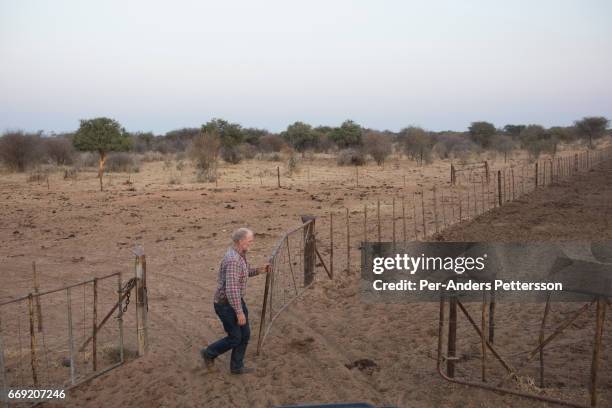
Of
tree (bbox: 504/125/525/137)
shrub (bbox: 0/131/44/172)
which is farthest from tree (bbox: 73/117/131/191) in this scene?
tree (bbox: 504/125/525/137)

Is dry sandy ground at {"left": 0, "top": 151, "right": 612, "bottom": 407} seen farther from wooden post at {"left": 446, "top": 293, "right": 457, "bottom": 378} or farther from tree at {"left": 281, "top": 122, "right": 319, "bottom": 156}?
tree at {"left": 281, "top": 122, "right": 319, "bottom": 156}

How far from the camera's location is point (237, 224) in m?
15.4

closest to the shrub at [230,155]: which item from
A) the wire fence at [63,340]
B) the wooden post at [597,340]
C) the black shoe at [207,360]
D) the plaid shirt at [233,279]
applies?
the wire fence at [63,340]

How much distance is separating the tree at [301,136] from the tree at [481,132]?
18.9 m

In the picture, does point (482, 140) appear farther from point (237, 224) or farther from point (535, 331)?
point (535, 331)

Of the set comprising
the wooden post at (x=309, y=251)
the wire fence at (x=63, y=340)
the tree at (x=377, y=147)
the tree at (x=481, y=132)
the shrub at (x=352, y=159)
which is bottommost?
the wire fence at (x=63, y=340)

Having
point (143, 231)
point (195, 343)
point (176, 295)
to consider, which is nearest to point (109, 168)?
point (143, 231)

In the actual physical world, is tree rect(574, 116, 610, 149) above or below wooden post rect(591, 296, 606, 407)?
above

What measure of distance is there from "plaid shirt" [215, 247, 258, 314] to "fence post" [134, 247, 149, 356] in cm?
93

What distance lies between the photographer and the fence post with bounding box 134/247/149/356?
6012 mm

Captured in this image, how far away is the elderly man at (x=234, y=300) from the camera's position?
5.41 metres

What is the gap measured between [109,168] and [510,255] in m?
27.3

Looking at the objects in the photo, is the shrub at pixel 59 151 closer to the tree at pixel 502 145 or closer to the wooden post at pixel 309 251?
the wooden post at pixel 309 251

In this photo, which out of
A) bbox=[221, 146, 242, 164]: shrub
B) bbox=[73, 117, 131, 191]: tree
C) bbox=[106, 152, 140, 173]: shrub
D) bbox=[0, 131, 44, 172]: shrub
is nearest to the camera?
bbox=[73, 117, 131, 191]: tree
